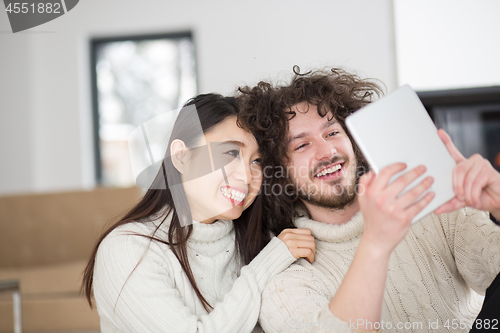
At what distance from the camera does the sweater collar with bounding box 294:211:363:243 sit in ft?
4.28

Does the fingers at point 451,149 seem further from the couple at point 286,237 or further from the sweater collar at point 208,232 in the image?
the sweater collar at point 208,232

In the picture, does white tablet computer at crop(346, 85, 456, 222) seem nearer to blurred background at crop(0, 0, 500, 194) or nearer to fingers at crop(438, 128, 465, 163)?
fingers at crop(438, 128, 465, 163)

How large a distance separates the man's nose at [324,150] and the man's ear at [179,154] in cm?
44

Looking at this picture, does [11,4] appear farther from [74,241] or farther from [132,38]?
[74,241]

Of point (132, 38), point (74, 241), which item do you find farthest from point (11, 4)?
point (74, 241)

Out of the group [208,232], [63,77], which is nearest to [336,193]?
[208,232]


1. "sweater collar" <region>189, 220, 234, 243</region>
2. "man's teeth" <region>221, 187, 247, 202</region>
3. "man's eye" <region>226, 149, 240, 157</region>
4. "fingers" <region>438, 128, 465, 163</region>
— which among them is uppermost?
"fingers" <region>438, 128, 465, 163</region>

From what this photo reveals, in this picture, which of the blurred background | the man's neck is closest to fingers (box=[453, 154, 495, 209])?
the man's neck

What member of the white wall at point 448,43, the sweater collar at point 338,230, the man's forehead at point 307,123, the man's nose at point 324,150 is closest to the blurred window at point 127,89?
the white wall at point 448,43

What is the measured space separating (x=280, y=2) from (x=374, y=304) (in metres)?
1.96

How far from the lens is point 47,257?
2867 millimetres

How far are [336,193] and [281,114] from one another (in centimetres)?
35

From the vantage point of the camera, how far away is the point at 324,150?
53.8 inches

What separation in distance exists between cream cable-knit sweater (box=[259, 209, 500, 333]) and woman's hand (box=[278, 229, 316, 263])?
0.04 meters
